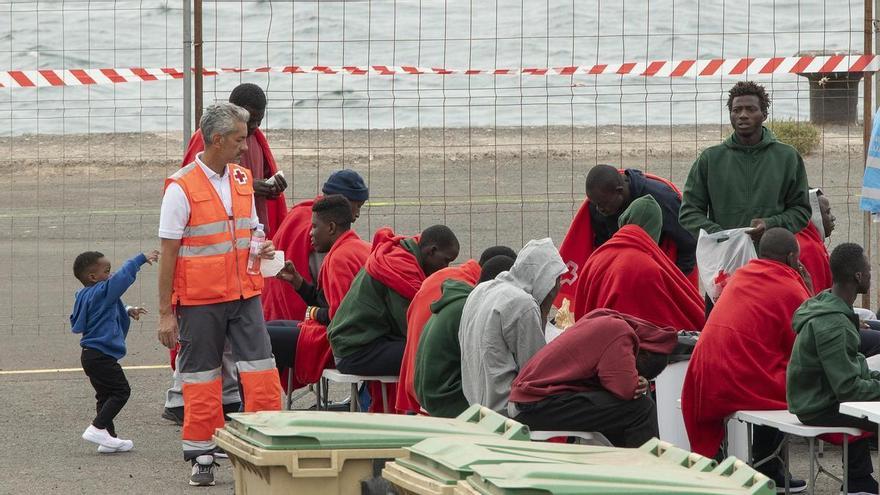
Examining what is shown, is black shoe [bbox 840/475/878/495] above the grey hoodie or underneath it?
underneath

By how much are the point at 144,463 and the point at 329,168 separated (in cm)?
1304

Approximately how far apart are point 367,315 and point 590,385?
170 cm

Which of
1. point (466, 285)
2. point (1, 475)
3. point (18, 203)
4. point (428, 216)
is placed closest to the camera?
point (466, 285)

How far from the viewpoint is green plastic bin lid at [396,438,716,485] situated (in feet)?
15.0

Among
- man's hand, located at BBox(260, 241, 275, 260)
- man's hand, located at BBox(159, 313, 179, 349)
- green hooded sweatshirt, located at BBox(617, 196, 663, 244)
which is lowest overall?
man's hand, located at BBox(159, 313, 179, 349)

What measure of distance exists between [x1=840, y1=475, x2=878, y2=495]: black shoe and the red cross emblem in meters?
3.19

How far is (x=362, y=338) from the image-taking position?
25.0 ft

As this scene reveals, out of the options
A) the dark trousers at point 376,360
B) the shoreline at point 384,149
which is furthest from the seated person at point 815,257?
the shoreline at point 384,149

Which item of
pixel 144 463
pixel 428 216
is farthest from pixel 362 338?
pixel 428 216

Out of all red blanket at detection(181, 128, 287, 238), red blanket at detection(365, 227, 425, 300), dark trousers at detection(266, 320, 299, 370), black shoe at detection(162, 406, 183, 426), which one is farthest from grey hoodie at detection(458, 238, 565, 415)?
red blanket at detection(181, 128, 287, 238)

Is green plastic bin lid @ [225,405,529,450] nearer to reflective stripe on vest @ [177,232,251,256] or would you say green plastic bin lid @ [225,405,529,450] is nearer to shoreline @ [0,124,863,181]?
reflective stripe on vest @ [177,232,251,256]

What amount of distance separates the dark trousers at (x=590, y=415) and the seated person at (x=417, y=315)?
965 millimetres

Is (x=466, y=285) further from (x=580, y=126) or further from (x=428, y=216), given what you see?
(x=580, y=126)

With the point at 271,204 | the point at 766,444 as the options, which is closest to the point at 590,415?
the point at 766,444
